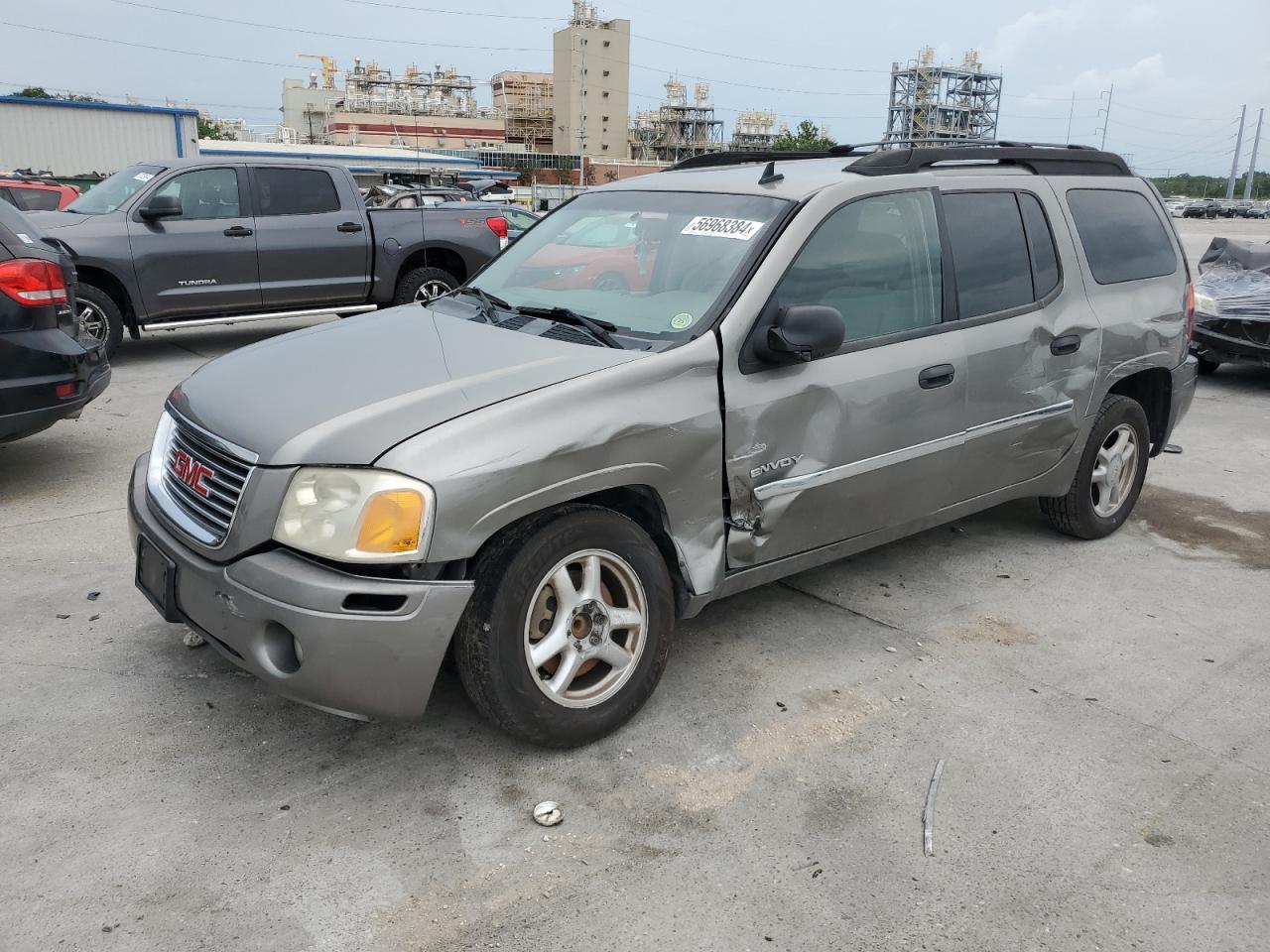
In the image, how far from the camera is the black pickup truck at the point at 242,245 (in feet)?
29.8

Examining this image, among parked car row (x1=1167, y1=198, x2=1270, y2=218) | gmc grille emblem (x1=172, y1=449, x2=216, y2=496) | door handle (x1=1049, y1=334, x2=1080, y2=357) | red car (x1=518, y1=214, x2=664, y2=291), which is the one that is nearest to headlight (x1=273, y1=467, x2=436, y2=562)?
gmc grille emblem (x1=172, y1=449, x2=216, y2=496)

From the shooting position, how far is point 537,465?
2879mm

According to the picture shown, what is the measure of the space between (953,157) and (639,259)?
1475 mm

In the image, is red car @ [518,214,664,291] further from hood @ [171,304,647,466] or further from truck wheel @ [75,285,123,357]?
truck wheel @ [75,285,123,357]

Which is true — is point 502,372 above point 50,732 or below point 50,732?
above

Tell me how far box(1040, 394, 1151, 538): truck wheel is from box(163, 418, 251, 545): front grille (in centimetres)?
370

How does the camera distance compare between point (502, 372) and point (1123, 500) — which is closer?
point (502, 372)

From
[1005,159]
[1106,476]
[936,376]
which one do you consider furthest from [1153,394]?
[936,376]

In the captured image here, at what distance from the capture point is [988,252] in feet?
14.0

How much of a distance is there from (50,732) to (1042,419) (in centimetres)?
393

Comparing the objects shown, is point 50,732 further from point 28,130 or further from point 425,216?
point 28,130

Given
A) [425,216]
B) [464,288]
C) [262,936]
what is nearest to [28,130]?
[425,216]

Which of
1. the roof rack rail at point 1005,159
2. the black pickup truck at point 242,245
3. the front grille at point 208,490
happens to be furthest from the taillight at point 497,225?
the front grille at point 208,490

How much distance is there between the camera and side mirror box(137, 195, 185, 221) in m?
9.07
